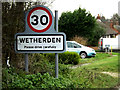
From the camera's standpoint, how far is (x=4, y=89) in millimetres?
5059

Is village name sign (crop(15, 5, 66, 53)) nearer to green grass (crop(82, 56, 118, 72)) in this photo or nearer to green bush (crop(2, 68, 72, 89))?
green bush (crop(2, 68, 72, 89))

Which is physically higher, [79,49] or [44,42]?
[44,42]

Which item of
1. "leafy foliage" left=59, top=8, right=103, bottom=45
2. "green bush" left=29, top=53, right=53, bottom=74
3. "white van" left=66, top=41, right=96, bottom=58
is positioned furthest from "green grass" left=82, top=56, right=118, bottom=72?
"leafy foliage" left=59, top=8, right=103, bottom=45

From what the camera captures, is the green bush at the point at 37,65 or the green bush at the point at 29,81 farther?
the green bush at the point at 37,65

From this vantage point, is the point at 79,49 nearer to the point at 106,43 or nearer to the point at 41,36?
the point at 106,43

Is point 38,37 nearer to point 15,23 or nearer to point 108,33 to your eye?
point 15,23

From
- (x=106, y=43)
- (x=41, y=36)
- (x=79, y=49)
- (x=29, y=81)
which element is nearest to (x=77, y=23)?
(x=106, y=43)

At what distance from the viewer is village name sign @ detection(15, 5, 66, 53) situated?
18.8 ft

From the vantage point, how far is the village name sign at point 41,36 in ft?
18.8

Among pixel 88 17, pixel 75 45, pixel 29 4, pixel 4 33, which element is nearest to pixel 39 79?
pixel 4 33

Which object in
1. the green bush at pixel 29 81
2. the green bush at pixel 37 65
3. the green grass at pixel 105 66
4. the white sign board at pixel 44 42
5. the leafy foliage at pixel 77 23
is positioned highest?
the leafy foliage at pixel 77 23

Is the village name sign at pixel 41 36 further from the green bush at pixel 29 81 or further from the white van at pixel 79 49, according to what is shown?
the white van at pixel 79 49

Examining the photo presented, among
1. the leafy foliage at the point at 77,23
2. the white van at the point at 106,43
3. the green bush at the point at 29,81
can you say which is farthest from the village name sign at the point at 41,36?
the leafy foliage at the point at 77,23

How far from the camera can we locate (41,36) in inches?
226
